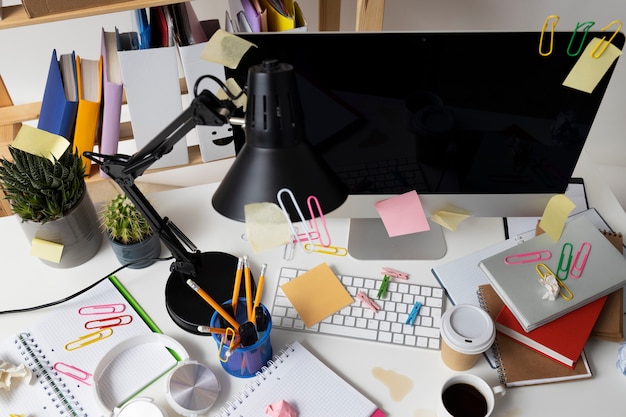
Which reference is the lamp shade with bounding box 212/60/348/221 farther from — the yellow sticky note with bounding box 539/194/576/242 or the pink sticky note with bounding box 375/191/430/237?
the yellow sticky note with bounding box 539/194/576/242

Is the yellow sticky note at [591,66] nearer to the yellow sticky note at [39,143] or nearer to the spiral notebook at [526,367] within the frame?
the spiral notebook at [526,367]

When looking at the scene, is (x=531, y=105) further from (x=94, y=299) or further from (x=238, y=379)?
(x=94, y=299)

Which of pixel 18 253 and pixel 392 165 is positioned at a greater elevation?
pixel 392 165

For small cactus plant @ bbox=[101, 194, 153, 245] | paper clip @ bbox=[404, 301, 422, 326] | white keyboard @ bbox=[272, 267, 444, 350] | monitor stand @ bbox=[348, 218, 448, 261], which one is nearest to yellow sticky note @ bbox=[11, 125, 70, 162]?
small cactus plant @ bbox=[101, 194, 153, 245]

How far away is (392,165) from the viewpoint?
95cm

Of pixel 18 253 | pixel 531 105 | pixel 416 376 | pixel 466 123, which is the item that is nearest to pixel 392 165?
pixel 466 123

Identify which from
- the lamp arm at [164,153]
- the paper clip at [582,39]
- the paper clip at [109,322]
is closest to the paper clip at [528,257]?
the paper clip at [582,39]

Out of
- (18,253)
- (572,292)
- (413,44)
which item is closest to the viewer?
(413,44)

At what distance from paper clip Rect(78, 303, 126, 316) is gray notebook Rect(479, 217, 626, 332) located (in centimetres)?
68

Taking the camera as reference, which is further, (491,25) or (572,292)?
(491,25)

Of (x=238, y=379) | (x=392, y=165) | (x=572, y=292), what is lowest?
(x=238, y=379)

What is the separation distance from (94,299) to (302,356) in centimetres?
42

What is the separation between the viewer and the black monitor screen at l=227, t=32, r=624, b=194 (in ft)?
2.69

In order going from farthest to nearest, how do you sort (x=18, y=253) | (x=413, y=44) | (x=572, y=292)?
1. (x=18, y=253)
2. (x=572, y=292)
3. (x=413, y=44)
